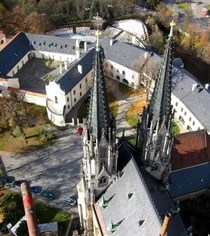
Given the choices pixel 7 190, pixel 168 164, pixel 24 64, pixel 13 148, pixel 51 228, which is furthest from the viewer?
pixel 24 64

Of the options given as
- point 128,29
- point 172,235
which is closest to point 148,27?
point 128,29

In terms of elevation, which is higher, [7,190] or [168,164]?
Answer: [168,164]

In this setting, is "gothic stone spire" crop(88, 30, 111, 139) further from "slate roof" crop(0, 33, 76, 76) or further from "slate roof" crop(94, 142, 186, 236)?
"slate roof" crop(0, 33, 76, 76)

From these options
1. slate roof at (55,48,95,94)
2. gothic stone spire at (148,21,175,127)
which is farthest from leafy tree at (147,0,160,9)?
gothic stone spire at (148,21,175,127)

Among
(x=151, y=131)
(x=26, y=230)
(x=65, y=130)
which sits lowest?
(x=26, y=230)

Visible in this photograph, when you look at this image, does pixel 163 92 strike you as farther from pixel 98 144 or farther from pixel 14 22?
pixel 14 22

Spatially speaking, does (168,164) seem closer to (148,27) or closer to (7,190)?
(7,190)
